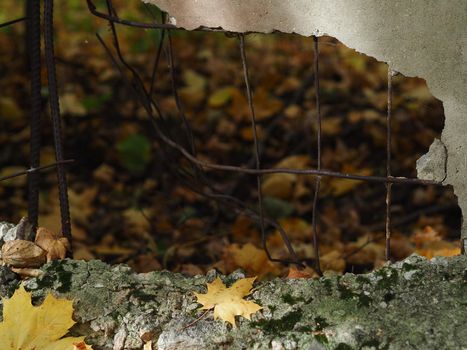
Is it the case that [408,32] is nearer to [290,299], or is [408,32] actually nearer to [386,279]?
[386,279]

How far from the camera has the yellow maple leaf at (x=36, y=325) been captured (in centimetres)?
166

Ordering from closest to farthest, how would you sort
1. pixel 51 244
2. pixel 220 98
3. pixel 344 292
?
pixel 344 292 → pixel 51 244 → pixel 220 98

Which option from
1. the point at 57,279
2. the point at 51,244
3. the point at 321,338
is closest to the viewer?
the point at 321,338

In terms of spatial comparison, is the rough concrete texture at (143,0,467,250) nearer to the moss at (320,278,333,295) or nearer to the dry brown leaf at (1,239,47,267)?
the moss at (320,278,333,295)

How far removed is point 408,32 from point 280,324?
0.75m

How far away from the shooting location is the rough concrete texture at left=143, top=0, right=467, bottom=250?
166cm

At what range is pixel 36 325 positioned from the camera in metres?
1.69

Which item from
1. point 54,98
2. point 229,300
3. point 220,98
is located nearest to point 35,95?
point 54,98

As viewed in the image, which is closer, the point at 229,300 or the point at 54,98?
the point at 229,300

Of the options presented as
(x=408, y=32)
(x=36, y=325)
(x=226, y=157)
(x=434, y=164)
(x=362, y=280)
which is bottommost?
(x=36, y=325)

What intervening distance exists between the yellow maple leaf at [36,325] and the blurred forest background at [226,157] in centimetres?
78

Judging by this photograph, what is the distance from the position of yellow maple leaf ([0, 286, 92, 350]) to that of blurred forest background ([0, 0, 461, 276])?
78 cm

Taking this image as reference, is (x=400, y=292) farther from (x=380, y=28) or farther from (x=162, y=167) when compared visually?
(x=162, y=167)

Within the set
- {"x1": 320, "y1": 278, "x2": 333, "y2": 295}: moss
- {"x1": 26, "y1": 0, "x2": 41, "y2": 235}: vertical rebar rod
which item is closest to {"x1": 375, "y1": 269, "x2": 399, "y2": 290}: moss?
{"x1": 320, "y1": 278, "x2": 333, "y2": 295}: moss
